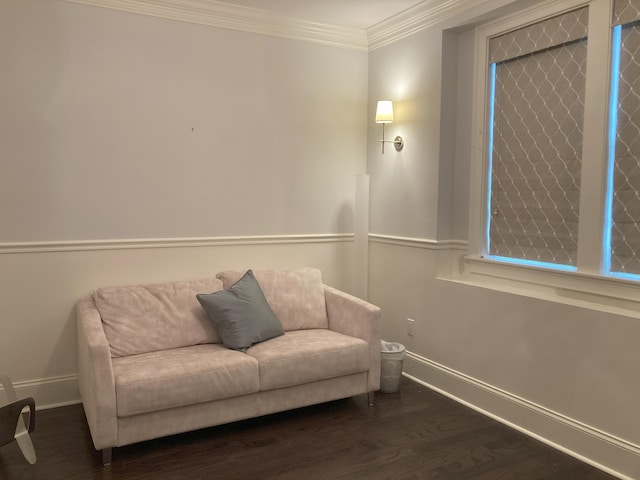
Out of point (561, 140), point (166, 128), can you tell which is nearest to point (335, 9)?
point (166, 128)

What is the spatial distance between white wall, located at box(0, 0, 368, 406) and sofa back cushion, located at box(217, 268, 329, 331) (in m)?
0.31

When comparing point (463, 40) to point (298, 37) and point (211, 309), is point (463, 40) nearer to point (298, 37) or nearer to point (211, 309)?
point (298, 37)

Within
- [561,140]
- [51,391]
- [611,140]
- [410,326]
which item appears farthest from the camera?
[410,326]

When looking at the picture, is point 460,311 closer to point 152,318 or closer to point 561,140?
point 561,140

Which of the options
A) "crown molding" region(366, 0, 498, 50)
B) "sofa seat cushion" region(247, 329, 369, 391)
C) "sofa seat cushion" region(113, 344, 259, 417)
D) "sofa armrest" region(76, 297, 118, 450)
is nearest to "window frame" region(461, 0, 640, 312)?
"crown molding" region(366, 0, 498, 50)

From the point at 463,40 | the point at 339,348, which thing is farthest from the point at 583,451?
the point at 463,40

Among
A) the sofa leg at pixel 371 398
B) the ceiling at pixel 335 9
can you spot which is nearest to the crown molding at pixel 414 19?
the ceiling at pixel 335 9

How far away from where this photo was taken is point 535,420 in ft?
9.73

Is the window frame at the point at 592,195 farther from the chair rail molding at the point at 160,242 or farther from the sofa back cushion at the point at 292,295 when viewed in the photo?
the chair rail molding at the point at 160,242

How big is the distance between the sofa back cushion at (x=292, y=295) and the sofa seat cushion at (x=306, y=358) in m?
0.24

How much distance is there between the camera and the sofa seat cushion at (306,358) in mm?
3006

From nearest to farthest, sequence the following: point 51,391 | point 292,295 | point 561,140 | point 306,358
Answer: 1. point 561,140
2. point 306,358
3. point 51,391
4. point 292,295

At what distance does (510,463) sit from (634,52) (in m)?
2.15

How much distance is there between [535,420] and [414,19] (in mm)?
2784
